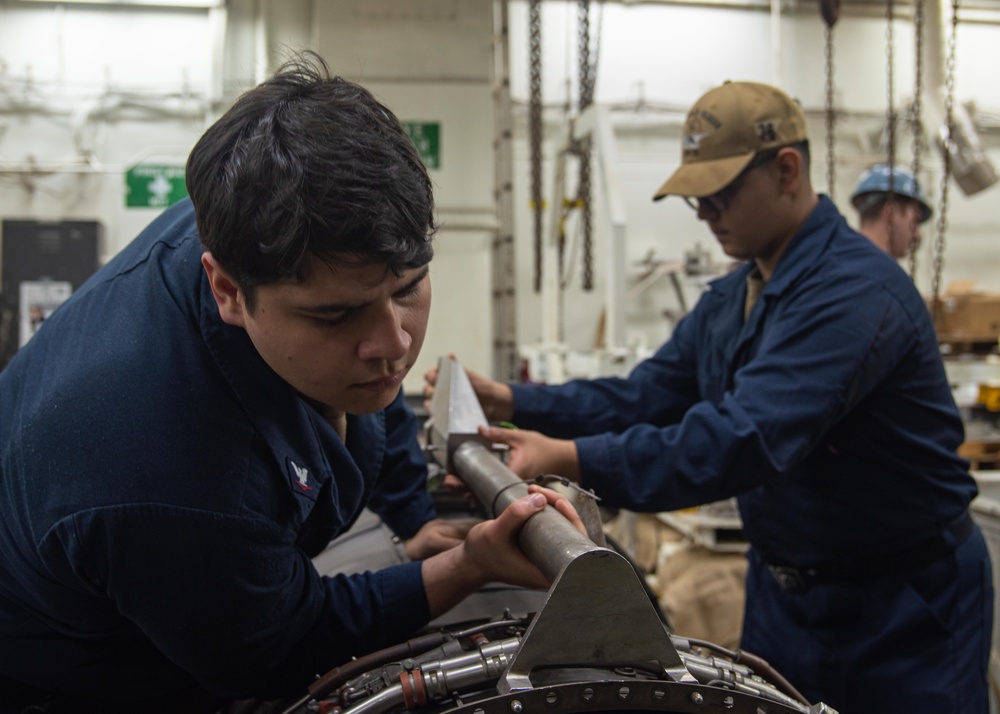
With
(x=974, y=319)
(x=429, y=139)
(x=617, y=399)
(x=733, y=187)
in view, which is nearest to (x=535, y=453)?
(x=617, y=399)

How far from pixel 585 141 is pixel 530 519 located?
2.83 meters

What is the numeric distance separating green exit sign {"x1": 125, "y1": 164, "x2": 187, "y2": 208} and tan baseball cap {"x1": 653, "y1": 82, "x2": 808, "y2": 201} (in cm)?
260

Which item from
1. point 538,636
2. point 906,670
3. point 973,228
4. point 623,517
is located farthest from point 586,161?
point 973,228

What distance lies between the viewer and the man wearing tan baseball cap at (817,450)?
121cm

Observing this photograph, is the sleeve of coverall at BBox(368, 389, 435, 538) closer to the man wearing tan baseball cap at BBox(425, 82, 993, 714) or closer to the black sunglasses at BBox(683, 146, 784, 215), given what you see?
the man wearing tan baseball cap at BBox(425, 82, 993, 714)

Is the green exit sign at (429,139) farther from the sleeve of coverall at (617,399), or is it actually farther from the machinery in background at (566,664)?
the machinery in background at (566,664)

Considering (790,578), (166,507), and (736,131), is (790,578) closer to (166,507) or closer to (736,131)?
(736,131)

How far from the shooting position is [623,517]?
12.4ft

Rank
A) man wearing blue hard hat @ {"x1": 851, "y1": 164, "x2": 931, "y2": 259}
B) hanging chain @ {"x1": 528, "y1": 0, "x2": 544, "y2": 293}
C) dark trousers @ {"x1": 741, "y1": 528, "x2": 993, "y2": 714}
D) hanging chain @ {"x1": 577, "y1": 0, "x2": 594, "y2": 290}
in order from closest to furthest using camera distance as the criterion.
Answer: dark trousers @ {"x1": 741, "y1": 528, "x2": 993, "y2": 714} < hanging chain @ {"x1": 577, "y1": 0, "x2": 594, "y2": 290} < hanging chain @ {"x1": 528, "y1": 0, "x2": 544, "y2": 293} < man wearing blue hard hat @ {"x1": 851, "y1": 164, "x2": 931, "y2": 259}

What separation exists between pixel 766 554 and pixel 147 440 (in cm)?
108

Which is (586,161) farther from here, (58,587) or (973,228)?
(973,228)

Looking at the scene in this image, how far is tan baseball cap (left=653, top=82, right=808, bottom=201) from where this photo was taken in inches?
54.6

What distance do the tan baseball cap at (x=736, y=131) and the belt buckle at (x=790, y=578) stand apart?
0.66 metres

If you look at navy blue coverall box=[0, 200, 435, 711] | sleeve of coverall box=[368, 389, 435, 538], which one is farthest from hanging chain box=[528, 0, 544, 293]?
navy blue coverall box=[0, 200, 435, 711]
